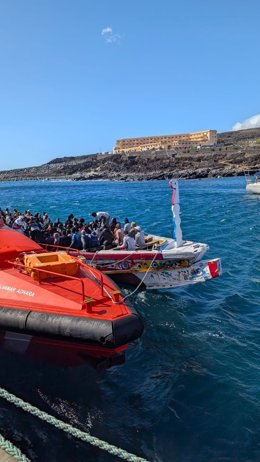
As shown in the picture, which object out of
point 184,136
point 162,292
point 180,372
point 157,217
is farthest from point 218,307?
point 184,136

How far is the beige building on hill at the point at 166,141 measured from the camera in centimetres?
13525

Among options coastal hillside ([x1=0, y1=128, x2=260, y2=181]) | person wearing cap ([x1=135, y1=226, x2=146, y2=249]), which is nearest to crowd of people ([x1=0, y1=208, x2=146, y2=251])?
person wearing cap ([x1=135, y1=226, x2=146, y2=249])

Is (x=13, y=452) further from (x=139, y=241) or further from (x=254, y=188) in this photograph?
(x=254, y=188)

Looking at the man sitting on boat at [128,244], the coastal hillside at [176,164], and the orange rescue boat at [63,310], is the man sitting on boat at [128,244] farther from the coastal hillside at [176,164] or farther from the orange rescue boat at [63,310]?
the coastal hillside at [176,164]

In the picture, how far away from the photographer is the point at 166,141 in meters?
151

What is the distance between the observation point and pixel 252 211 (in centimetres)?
2980

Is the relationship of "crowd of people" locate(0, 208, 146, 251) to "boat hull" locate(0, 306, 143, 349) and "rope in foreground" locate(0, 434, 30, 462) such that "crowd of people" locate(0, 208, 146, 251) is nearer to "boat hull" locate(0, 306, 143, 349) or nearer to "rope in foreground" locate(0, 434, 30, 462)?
"boat hull" locate(0, 306, 143, 349)

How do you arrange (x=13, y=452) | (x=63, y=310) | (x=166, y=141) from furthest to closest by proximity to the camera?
(x=166, y=141)
(x=63, y=310)
(x=13, y=452)

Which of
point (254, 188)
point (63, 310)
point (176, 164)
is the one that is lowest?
point (63, 310)

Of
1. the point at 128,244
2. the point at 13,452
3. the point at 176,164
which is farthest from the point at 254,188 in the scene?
the point at 176,164

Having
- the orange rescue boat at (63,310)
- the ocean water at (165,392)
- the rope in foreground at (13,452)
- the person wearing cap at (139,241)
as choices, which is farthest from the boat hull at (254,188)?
the rope in foreground at (13,452)

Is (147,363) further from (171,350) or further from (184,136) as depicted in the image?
(184,136)

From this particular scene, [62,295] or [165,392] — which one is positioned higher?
[62,295]

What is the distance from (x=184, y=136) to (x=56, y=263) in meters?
153
